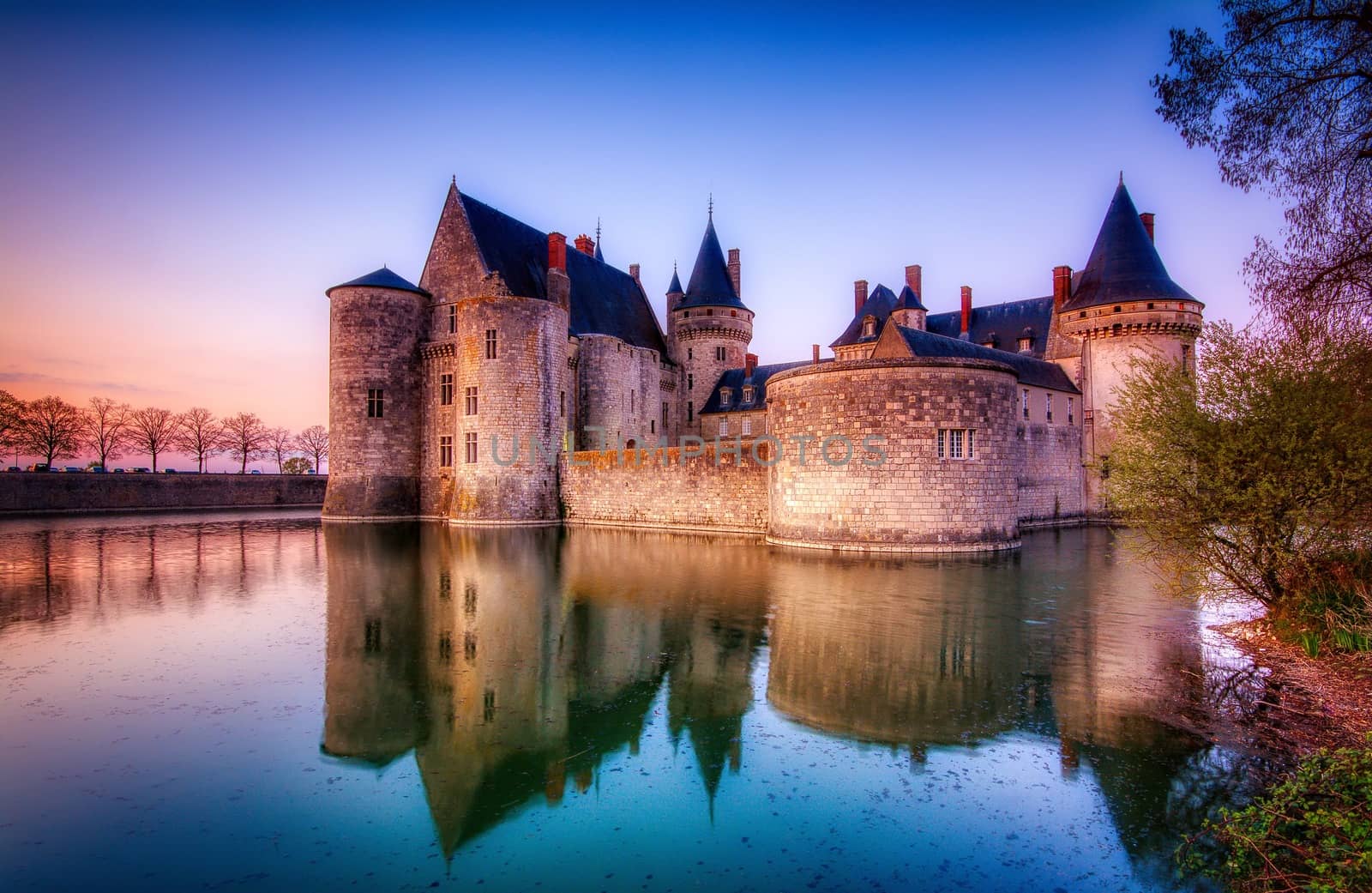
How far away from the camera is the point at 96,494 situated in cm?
3347

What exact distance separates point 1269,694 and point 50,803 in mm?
9001

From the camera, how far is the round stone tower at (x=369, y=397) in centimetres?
2666

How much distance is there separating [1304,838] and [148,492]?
43399 millimetres

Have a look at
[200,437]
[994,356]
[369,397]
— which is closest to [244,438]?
[200,437]

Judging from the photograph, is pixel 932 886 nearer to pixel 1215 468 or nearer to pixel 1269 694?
pixel 1269 694

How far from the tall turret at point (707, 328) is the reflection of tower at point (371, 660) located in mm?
22570

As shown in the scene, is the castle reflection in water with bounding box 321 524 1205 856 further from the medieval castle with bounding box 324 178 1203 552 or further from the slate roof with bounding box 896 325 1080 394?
the slate roof with bounding box 896 325 1080 394

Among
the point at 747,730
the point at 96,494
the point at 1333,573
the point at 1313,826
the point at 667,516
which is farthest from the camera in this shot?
the point at 96,494

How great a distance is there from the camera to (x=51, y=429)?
132ft

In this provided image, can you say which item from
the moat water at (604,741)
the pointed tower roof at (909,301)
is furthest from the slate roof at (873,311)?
the moat water at (604,741)

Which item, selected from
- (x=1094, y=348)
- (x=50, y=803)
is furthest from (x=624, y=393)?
(x=50, y=803)

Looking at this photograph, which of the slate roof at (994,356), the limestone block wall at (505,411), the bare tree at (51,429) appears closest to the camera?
the slate roof at (994,356)

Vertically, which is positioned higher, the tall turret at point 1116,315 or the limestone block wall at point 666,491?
the tall turret at point 1116,315

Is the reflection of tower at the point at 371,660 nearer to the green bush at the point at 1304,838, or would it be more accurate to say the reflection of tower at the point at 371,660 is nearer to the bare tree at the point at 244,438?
the green bush at the point at 1304,838
